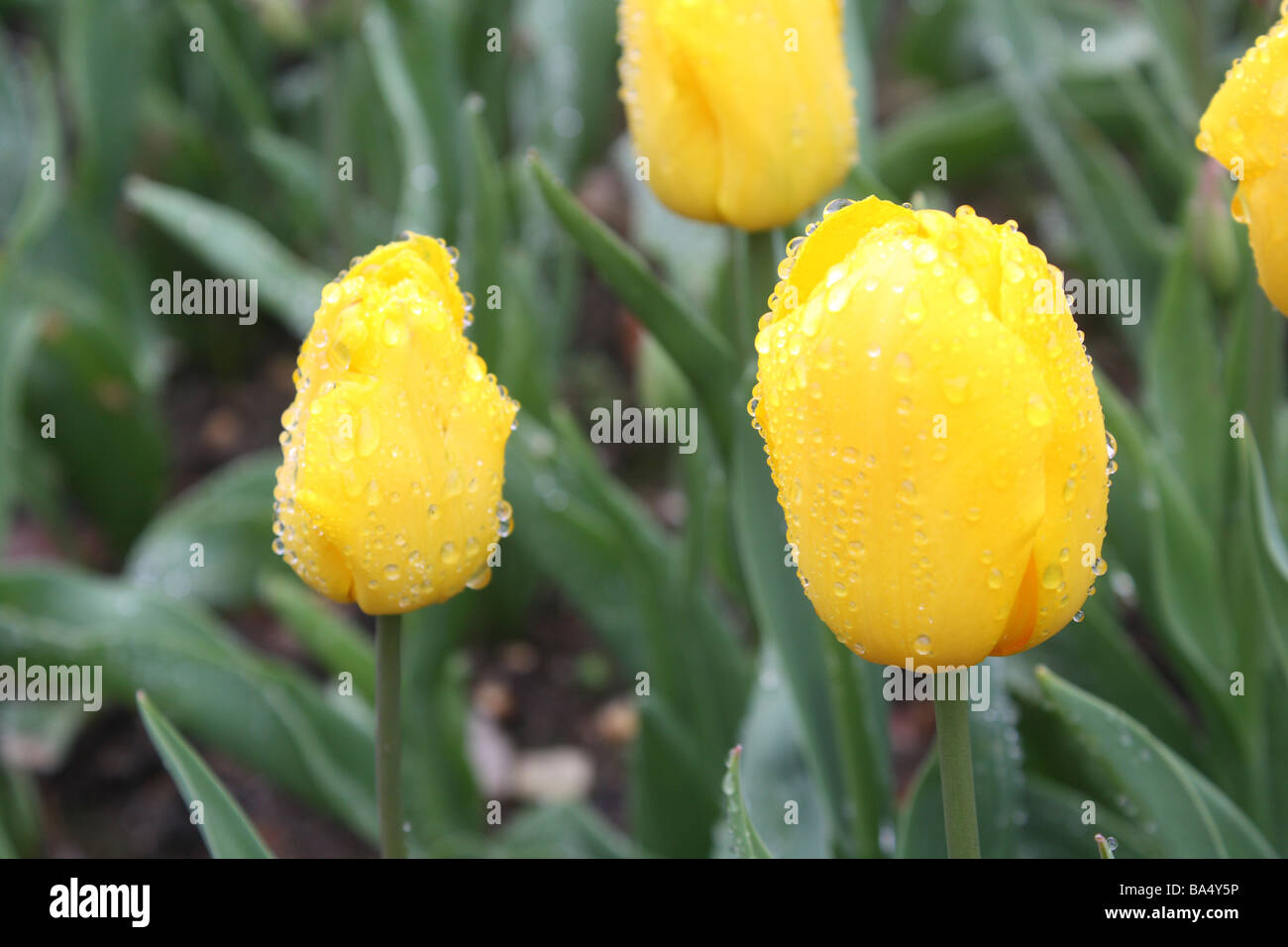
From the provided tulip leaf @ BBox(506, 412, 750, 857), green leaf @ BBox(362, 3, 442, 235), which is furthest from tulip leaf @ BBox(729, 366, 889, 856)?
green leaf @ BBox(362, 3, 442, 235)

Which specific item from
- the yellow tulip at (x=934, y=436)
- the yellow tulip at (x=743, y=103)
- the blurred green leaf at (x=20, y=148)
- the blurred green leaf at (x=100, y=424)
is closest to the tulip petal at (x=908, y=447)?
the yellow tulip at (x=934, y=436)

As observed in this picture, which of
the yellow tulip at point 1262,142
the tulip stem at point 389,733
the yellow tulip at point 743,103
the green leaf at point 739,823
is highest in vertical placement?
the yellow tulip at point 743,103

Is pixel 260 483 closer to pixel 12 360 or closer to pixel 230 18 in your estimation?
pixel 12 360

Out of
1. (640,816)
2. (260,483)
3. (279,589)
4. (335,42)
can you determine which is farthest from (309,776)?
(335,42)

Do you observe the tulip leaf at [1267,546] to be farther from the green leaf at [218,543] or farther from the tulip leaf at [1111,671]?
the green leaf at [218,543]

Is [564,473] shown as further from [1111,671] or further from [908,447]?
[908,447]

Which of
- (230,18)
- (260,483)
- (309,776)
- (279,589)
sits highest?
(230,18)
